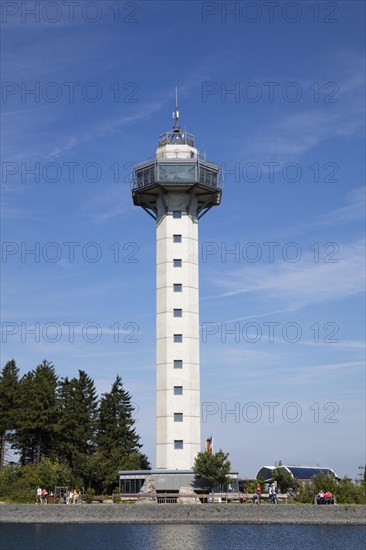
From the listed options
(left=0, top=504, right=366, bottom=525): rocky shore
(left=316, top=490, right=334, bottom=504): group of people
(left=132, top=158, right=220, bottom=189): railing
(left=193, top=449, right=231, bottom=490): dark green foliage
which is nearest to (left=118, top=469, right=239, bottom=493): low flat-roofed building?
(left=193, top=449, right=231, bottom=490): dark green foliage

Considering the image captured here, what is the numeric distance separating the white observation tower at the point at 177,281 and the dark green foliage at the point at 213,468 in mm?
3744

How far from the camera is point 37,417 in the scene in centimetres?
8806

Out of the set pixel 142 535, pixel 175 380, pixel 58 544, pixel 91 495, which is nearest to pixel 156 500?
pixel 91 495

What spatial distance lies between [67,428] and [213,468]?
2939cm

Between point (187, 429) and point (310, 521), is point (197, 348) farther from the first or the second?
point (310, 521)

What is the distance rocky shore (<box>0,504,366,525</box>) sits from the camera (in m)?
61.8

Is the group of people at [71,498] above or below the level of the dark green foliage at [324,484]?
below

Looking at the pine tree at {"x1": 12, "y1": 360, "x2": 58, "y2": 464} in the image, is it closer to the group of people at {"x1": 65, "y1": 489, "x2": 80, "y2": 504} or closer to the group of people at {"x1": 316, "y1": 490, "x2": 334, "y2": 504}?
the group of people at {"x1": 65, "y1": 489, "x2": 80, "y2": 504}

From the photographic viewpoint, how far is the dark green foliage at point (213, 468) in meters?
72.8

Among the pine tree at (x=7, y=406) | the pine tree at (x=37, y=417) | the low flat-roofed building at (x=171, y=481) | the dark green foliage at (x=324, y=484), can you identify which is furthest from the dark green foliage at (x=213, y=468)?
the pine tree at (x=7, y=406)

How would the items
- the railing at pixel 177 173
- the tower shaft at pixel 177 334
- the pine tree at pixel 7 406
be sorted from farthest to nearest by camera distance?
the pine tree at pixel 7 406 → the railing at pixel 177 173 → the tower shaft at pixel 177 334

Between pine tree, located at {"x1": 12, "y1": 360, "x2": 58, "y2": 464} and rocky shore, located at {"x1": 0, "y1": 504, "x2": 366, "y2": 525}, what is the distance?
23.5 meters

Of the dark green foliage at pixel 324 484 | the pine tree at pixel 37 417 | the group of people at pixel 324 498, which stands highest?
the pine tree at pixel 37 417

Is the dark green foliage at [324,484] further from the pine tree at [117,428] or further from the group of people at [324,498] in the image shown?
the pine tree at [117,428]
